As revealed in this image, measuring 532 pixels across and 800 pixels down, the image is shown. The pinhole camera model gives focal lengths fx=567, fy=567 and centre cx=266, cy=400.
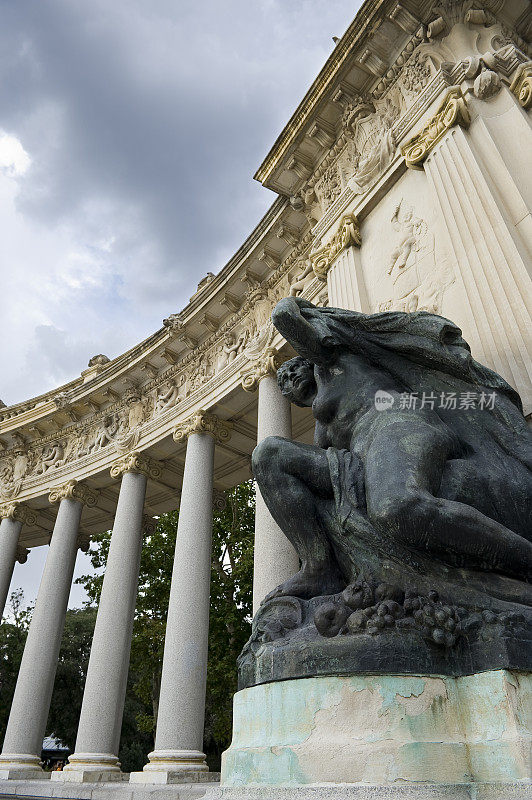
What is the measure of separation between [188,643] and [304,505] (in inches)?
648

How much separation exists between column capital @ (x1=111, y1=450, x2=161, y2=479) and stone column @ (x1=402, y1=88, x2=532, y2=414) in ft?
65.0

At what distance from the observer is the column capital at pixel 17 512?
35.3 meters

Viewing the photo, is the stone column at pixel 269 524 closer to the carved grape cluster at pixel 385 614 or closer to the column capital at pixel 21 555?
the carved grape cluster at pixel 385 614

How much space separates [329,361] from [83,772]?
22.2 meters

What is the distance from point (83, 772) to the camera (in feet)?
72.0

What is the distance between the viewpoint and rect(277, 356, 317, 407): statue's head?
8.13 m

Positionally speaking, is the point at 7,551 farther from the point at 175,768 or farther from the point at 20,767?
the point at 175,768

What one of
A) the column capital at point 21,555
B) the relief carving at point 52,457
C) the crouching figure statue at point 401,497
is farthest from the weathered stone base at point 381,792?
the column capital at point 21,555

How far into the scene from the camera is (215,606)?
40.4 metres

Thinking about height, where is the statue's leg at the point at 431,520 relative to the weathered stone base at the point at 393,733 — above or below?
above

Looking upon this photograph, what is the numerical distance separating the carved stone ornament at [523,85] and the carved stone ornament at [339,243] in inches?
204

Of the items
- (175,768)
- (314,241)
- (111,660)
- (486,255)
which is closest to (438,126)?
(486,255)

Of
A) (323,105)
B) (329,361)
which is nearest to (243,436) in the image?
(323,105)

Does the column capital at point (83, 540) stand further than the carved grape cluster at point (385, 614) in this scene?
Yes
